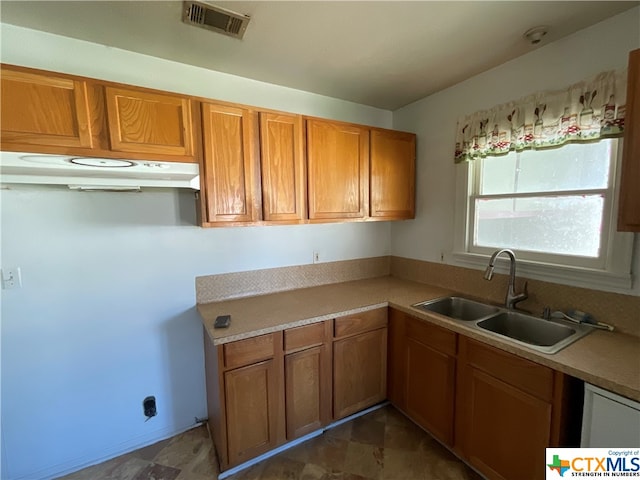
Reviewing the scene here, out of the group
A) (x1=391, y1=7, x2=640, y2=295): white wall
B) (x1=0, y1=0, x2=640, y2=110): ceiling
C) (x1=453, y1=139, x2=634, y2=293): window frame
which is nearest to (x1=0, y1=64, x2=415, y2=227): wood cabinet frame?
(x1=391, y1=7, x2=640, y2=295): white wall

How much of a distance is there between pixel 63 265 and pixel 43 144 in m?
0.69

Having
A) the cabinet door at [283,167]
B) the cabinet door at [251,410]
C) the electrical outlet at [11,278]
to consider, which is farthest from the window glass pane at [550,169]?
the electrical outlet at [11,278]

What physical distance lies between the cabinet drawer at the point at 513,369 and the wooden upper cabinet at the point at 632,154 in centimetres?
72

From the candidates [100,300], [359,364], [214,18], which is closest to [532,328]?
[359,364]

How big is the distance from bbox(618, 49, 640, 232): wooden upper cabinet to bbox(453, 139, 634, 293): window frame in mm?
380

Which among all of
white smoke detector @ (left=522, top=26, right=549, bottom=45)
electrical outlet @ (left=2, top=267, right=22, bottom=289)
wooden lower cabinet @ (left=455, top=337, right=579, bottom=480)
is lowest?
wooden lower cabinet @ (left=455, top=337, right=579, bottom=480)

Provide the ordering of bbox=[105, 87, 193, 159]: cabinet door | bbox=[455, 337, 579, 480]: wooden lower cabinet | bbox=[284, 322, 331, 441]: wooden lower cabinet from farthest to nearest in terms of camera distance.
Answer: bbox=[284, 322, 331, 441]: wooden lower cabinet, bbox=[105, 87, 193, 159]: cabinet door, bbox=[455, 337, 579, 480]: wooden lower cabinet

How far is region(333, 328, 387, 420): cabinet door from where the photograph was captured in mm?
1972

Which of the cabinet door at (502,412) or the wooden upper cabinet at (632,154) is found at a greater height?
the wooden upper cabinet at (632,154)

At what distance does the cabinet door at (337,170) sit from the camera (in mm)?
2045

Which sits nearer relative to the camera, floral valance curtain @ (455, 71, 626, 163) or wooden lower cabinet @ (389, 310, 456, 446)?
floral valance curtain @ (455, 71, 626, 163)

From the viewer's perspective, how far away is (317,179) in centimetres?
207

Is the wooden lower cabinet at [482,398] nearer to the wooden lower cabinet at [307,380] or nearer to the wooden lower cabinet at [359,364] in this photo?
the wooden lower cabinet at [359,364]

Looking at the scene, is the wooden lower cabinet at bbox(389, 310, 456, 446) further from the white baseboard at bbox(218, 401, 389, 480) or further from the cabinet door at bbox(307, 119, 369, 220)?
the cabinet door at bbox(307, 119, 369, 220)
